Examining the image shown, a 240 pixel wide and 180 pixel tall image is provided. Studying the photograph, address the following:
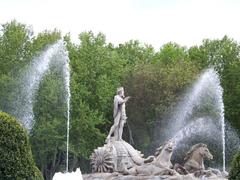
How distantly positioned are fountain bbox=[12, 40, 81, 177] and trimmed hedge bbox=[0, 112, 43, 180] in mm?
23997

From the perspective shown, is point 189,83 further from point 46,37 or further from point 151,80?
point 46,37

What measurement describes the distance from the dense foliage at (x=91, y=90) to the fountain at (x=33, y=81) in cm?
36

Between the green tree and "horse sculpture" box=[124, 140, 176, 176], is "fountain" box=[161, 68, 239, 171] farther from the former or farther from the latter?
"horse sculpture" box=[124, 140, 176, 176]

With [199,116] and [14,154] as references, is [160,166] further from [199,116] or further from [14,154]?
[199,116]

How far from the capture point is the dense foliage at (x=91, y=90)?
4359 centimetres

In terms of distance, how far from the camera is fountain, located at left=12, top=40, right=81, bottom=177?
141 ft

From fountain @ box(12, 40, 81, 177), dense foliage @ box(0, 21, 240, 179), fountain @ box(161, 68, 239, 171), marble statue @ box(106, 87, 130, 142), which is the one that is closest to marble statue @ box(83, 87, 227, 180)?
marble statue @ box(106, 87, 130, 142)

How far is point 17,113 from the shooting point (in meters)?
43.5

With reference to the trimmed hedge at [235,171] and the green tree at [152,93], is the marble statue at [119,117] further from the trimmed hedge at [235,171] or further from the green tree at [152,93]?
the green tree at [152,93]

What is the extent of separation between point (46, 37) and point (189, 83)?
10663mm

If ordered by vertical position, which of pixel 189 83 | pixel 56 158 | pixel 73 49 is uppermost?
pixel 73 49

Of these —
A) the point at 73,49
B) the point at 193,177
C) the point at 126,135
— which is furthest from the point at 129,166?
the point at 73,49

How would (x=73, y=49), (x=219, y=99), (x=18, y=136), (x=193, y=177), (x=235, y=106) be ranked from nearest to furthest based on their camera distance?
(x=18, y=136) → (x=193, y=177) → (x=219, y=99) → (x=235, y=106) → (x=73, y=49)

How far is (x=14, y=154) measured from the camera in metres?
17.6
